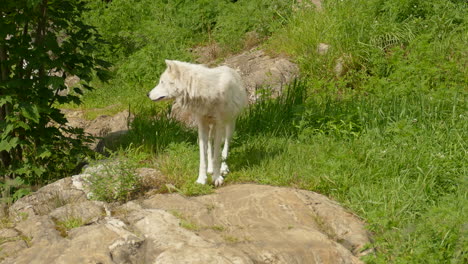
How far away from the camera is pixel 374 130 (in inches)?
256

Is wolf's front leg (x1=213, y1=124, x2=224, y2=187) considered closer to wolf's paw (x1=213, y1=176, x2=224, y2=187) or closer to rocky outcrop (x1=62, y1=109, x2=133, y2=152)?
wolf's paw (x1=213, y1=176, x2=224, y2=187)

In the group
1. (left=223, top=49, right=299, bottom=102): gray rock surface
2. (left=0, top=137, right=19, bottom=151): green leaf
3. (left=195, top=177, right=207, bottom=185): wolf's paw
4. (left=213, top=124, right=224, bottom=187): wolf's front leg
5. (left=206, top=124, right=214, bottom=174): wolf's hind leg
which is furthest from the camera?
(left=223, top=49, right=299, bottom=102): gray rock surface

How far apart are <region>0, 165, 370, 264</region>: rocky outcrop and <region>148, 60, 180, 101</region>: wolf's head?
1086 millimetres

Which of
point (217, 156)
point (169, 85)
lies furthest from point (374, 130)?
point (169, 85)

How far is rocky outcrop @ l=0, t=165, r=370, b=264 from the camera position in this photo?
436cm

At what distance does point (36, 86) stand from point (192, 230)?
3266mm

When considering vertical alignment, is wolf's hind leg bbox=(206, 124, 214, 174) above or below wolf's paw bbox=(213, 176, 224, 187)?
above

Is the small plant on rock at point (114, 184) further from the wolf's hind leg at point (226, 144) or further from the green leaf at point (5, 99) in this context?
the green leaf at point (5, 99)

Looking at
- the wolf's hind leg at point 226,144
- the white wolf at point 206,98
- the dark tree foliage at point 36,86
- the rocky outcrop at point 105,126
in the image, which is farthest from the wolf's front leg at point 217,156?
the rocky outcrop at point 105,126

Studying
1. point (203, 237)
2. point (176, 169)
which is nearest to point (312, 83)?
point (176, 169)

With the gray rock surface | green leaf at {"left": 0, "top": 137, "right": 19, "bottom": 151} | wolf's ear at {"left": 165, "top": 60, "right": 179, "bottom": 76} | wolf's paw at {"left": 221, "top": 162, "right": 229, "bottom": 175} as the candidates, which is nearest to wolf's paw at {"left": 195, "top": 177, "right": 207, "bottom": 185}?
wolf's paw at {"left": 221, "top": 162, "right": 229, "bottom": 175}

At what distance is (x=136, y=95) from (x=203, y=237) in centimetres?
689

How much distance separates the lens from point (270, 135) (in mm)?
7234

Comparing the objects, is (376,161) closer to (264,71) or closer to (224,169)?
(224,169)
